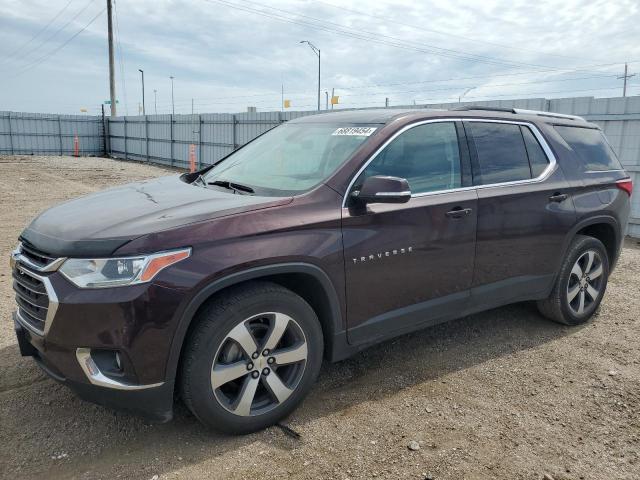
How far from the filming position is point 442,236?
341 cm

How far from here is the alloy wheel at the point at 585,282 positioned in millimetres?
4425

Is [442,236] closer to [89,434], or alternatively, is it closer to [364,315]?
[364,315]

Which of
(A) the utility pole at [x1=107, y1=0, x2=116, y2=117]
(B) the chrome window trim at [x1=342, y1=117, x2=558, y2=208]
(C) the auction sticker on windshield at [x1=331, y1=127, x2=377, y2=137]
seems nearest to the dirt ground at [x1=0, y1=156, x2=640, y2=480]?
(B) the chrome window trim at [x1=342, y1=117, x2=558, y2=208]

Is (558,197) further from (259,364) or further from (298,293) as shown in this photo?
(259,364)

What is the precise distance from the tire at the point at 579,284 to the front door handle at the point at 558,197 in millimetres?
451

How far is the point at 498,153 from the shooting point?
388 cm

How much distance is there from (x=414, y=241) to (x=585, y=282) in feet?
7.10

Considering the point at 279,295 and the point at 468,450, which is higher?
the point at 279,295

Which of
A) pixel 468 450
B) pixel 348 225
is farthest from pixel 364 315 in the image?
pixel 468 450

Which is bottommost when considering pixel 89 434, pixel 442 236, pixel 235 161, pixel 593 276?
pixel 89 434

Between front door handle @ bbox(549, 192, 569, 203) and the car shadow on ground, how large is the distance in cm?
116

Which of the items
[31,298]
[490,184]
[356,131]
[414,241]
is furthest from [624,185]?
[31,298]

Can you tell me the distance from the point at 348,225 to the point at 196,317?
3.31ft

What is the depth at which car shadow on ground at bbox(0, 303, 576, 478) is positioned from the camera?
270cm
